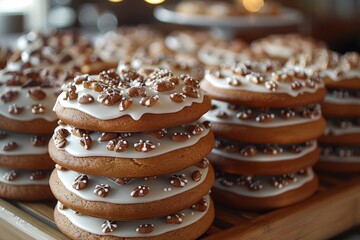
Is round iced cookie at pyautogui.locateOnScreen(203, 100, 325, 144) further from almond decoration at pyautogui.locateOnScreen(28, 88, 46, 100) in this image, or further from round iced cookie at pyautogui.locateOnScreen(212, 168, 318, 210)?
almond decoration at pyautogui.locateOnScreen(28, 88, 46, 100)

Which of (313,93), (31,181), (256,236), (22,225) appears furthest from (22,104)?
(313,93)

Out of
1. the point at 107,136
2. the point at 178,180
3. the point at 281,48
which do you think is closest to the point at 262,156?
the point at 178,180

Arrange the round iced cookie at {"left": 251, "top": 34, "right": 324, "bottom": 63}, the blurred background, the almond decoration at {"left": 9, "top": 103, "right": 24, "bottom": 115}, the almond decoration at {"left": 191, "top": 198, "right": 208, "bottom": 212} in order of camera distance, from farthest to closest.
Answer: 1. the blurred background
2. the round iced cookie at {"left": 251, "top": 34, "right": 324, "bottom": 63}
3. the almond decoration at {"left": 9, "top": 103, "right": 24, "bottom": 115}
4. the almond decoration at {"left": 191, "top": 198, "right": 208, "bottom": 212}

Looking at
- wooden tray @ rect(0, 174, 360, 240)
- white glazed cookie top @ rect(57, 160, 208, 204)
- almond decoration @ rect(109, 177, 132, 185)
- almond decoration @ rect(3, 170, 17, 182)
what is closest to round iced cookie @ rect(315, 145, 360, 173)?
wooden tray @ rect(0, 174, 360, 240)

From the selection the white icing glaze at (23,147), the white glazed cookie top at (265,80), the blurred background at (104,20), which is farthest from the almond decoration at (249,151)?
the blurred background at (104,20)

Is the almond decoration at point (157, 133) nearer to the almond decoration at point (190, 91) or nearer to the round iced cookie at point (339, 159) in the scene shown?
the almond decoration at point (190, 91)

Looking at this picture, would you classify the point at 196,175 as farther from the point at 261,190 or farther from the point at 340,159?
the point at 340,159

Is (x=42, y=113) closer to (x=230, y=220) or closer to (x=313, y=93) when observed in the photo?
(x=230, y=220)
